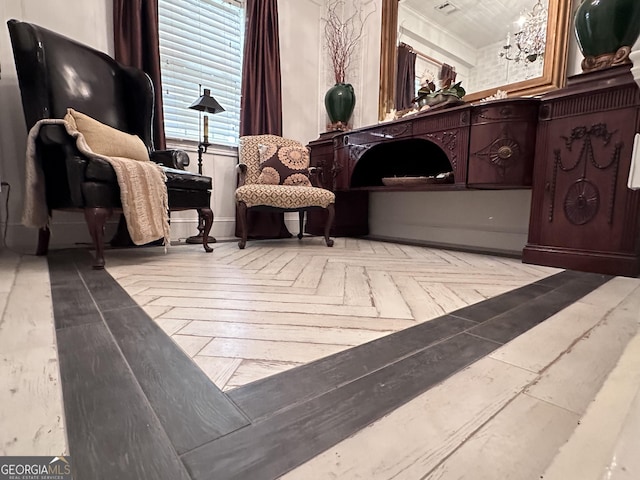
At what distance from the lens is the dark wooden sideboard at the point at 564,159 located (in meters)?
1.50

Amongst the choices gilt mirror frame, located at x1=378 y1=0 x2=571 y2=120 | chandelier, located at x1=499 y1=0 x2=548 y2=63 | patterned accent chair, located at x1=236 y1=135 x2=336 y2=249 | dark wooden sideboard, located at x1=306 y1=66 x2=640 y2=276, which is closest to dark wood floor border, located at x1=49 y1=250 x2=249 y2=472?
patterned accent chair, located at x1=236 y1=135 x2=336 y2=249

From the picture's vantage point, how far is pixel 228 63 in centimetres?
286

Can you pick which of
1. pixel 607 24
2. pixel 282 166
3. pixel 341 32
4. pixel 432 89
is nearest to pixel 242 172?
pixel 282 166

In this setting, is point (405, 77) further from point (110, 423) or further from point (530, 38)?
point (110, 423)

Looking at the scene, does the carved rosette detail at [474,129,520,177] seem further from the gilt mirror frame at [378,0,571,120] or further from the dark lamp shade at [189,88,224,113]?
the dark lamp shade at [189,88,224,113]

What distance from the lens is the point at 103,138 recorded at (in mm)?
1658

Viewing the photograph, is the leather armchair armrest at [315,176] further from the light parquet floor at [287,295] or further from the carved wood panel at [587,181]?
the carved wood panel at [587,181]

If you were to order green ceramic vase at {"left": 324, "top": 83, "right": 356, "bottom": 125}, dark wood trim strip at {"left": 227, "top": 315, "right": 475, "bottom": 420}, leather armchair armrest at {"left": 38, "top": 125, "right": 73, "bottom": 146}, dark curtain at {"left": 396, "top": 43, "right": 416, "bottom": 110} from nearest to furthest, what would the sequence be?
dark wood trim strip at {"left": 227, "top": 315, "right": 475, "bottom": 420} < leather armchair armrest at {"left": 38, "top": 125, "right": 73, "bottom": 146} < dark curtain at {"left": 396, "top": 43, "right": 416, "bottom": 110} < green ceramic vase at {"left": 324, "top": 83, "right": 356, "bottom": 125}

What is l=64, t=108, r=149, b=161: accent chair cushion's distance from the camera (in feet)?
5.22

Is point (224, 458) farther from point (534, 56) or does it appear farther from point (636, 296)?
point (534, 56)

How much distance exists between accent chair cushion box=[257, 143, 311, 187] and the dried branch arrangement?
3.70 ft

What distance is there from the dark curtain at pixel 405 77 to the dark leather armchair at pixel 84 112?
1.93 m

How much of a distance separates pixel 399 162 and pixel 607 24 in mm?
1665

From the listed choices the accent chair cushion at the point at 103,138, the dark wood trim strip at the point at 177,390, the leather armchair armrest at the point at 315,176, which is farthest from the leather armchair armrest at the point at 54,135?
the leather armchair armrest at the point at 315,176
